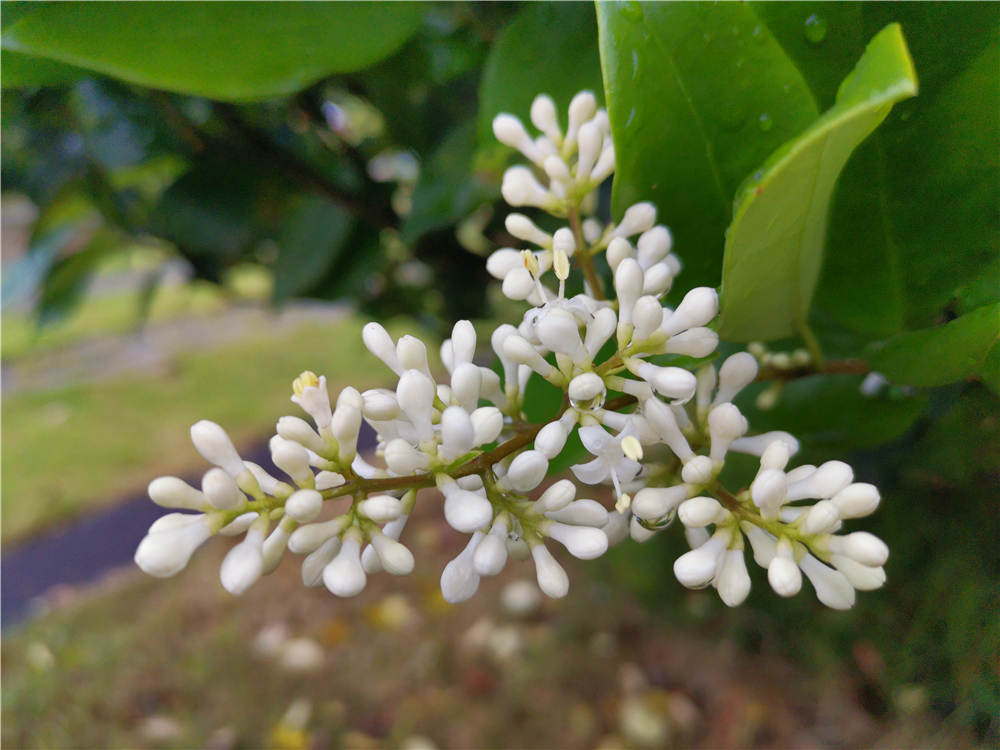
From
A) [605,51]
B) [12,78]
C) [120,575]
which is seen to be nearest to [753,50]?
[605,51]

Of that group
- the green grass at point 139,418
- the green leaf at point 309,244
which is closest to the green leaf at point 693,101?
the green leaf at point 309,244

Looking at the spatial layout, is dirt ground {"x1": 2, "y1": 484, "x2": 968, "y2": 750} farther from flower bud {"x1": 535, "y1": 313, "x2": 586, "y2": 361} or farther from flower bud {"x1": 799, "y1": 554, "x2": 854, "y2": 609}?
flower bud {"x1": 535, "y1": 313, "x2": 586, "y2": 361}

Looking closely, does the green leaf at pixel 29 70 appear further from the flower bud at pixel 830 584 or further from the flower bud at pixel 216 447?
the flower bud at pixel 830 584

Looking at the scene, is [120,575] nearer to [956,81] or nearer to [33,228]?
[33,228]

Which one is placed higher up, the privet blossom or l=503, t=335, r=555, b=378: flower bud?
l=503, t=335, r=555, b=378: flower bud

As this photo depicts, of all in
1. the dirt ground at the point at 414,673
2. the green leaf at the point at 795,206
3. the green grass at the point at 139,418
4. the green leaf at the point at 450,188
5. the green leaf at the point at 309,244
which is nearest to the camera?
the green leaf at the point at 795,206

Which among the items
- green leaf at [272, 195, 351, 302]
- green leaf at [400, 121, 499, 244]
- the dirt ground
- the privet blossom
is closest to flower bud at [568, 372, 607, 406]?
the privet blossom
